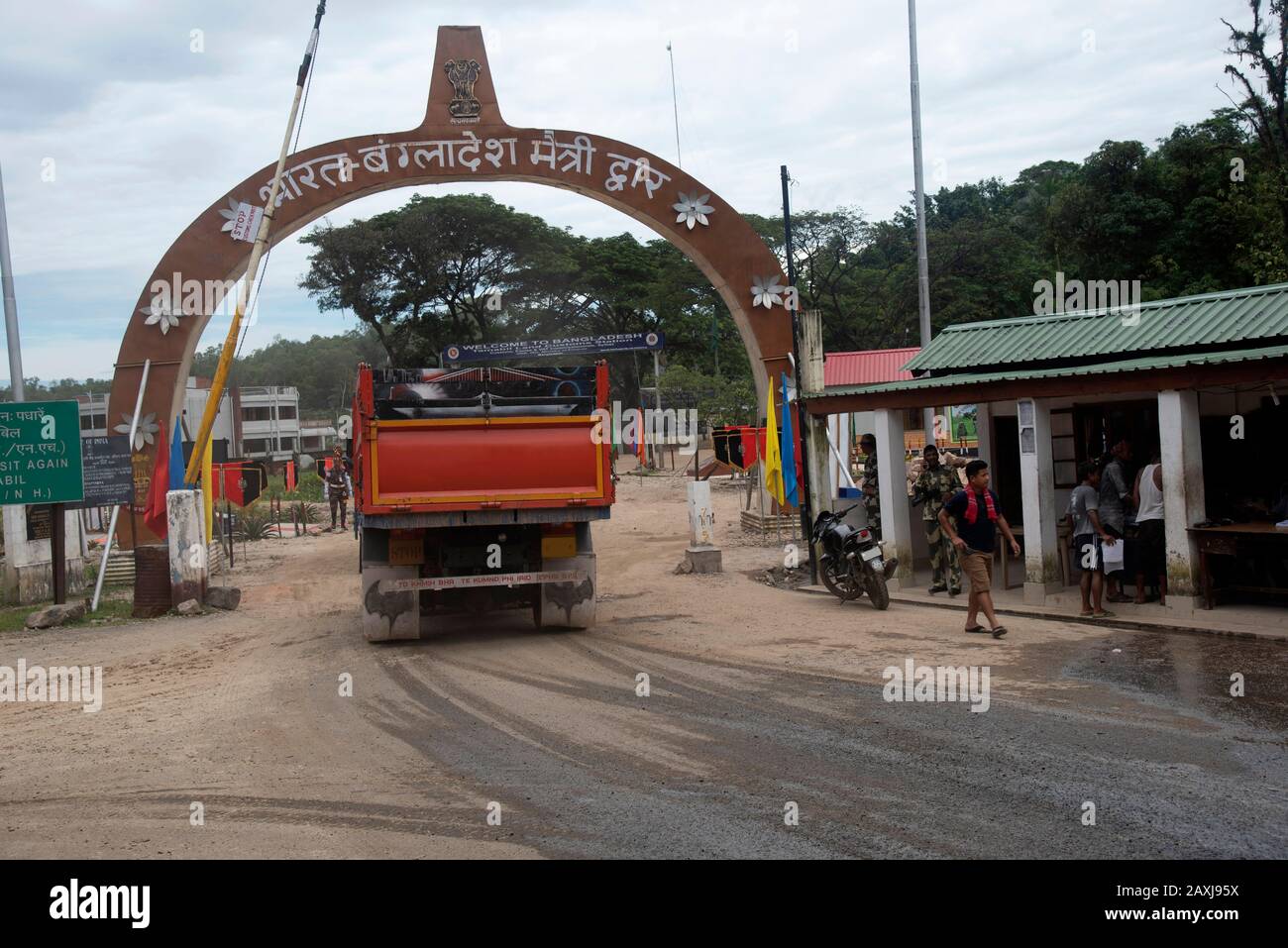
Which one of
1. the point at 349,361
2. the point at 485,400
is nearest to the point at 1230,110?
the point at 485,400

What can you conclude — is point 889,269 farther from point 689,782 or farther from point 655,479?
point 689,782

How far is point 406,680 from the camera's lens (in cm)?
1005

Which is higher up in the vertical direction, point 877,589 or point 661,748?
point 877,589

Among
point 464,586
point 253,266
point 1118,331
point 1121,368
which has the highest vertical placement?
point 253,266

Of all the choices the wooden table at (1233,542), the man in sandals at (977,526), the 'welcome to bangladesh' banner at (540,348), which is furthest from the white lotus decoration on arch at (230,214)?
the wooden table at (1233,542)

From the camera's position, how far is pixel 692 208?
21.7 m

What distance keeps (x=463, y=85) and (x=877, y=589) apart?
42.9ft

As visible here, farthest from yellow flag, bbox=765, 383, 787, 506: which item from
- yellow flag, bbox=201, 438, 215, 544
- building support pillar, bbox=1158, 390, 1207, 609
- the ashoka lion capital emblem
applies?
yellow flag, bbox=201, 438, 215, 544

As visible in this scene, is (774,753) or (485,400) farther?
(485,400)

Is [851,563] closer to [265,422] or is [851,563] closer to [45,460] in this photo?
[45,460]

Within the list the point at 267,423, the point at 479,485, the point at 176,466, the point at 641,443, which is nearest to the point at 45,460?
the point at 176,466

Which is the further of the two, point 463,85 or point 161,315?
point 463,85

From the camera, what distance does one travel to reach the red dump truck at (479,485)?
36.2ft
